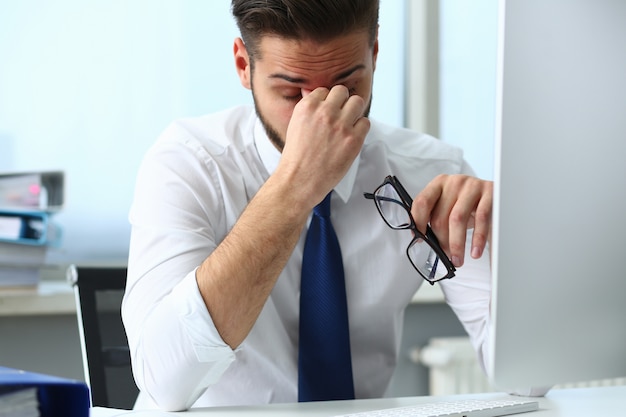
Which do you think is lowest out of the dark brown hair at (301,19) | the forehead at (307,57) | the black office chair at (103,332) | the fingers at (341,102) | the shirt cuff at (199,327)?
the black office chair at (103,332)

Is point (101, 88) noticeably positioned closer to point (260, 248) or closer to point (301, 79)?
point (301, 79)

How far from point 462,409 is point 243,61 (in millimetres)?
872

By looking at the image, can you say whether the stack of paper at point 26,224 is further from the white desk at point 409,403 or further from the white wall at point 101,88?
the white desk at point 409,403

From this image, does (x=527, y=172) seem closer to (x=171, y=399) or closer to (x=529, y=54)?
(x=529, y=54)

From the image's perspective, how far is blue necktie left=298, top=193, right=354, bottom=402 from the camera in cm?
132

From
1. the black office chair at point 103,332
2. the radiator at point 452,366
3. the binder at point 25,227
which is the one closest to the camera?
the black office chair at point 103,332

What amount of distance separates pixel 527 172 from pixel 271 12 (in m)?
0.74

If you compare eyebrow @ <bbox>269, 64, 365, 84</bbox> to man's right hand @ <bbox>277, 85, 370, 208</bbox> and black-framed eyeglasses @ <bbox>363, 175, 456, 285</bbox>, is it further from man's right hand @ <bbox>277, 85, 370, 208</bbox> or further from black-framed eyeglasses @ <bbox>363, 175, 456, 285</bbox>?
black-framed eyeglasses @ <bbox>363, 175, 456, 285</bbox>

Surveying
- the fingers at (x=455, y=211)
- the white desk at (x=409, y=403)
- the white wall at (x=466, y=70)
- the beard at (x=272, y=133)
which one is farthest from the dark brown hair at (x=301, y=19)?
the white wall at (x=466, y=70)

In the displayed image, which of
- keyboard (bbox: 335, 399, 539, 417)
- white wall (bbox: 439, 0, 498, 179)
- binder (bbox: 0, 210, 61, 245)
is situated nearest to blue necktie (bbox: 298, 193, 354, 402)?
keyboard (bbox: 335, 399, 539, 417)

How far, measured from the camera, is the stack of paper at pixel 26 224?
6.68ft

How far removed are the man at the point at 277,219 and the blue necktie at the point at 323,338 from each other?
0.28 feet

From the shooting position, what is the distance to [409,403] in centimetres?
107

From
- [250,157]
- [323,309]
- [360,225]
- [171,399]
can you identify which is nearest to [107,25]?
[250,157]
